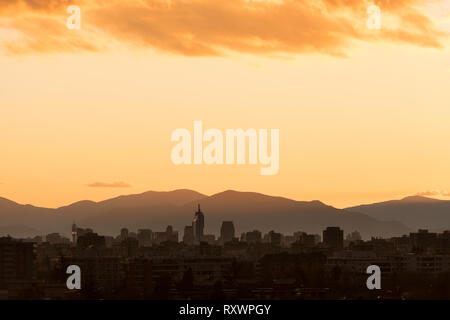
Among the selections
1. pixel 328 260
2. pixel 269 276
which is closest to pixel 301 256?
pixel 328 260

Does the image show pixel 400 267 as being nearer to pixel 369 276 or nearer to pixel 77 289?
pixel 369 276

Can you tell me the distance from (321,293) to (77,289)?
29.8 meters

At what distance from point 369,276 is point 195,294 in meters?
31.1

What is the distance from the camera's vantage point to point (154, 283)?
165125mm

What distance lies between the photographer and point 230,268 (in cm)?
17538
